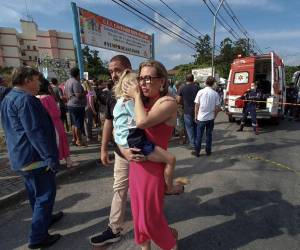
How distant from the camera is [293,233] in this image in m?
3.24

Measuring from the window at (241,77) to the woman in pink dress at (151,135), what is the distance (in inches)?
394

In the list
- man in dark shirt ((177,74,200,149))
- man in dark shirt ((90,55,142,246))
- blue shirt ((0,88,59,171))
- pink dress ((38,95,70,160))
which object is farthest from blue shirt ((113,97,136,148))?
man in dark shirt ((177,74,200,149))

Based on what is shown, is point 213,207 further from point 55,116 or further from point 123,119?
point 55,116

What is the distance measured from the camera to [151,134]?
2266 millimetres

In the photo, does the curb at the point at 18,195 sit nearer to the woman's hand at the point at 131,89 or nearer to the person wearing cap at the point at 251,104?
the woman's hand at the point at 131,89

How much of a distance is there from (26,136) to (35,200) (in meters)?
0.79

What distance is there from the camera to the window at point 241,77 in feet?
38.0

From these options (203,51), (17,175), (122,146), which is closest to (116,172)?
(122,146)

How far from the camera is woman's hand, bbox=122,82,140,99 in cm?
230

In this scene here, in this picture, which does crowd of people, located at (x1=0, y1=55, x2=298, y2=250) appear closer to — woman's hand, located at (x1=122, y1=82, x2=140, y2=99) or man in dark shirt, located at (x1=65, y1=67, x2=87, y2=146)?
woman's hand, located at (x1=122, y1=82, x2=140, y2=99)

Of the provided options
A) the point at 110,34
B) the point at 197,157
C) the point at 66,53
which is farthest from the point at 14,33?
the point at 197,157

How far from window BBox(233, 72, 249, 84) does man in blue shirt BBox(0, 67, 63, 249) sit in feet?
32.9

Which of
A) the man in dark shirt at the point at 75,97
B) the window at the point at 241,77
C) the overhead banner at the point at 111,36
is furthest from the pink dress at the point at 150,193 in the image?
the window at the point at 241,77

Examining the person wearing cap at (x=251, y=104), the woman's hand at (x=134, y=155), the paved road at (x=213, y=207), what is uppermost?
the woman's hand at (x=134, y=155)
